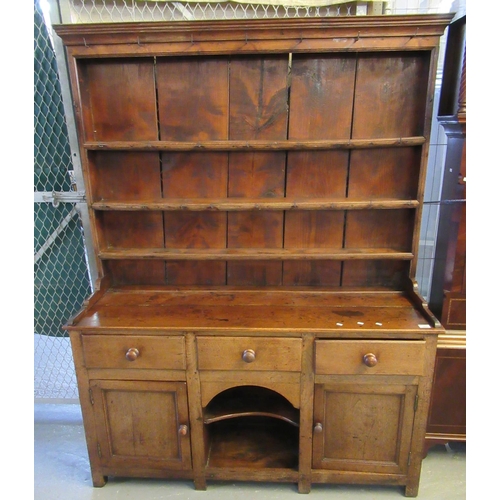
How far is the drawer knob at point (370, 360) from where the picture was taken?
1.45 metres

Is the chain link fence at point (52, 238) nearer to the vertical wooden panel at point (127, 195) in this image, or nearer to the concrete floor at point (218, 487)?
the vertical wooden panel at point (127, 195)

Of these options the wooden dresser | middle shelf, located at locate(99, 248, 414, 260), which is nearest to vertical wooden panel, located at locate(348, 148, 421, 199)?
the wooden dresser

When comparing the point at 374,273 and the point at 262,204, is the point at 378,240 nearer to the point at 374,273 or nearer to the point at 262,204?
the point at 374,273

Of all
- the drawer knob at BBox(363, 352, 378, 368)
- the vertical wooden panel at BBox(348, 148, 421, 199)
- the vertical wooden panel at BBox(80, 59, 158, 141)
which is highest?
the vertical wooden panel at BBox(80, 59, 158, 141)

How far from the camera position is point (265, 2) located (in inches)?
64.9

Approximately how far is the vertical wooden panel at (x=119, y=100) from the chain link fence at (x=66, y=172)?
223 mm

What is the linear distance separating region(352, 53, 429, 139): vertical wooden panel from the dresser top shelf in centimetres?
75

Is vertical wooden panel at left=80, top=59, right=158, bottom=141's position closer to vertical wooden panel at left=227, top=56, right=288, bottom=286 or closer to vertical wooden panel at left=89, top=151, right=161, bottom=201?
vertical wooden panel at left=89, top=151, right=161, bottom=201

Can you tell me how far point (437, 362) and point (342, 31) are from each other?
1461mm

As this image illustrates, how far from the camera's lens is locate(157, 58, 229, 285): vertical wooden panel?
1629mm

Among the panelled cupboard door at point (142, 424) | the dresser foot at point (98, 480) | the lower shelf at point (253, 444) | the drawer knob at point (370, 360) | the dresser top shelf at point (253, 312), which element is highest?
the dresser top shelf at point (253, 312)

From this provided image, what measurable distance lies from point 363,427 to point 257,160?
1250mm

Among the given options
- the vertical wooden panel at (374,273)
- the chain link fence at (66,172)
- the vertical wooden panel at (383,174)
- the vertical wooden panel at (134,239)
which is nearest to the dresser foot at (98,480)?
the chain link fence at (66,172)

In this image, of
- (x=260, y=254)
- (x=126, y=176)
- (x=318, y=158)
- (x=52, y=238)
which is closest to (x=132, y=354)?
(x=260, y=254)
